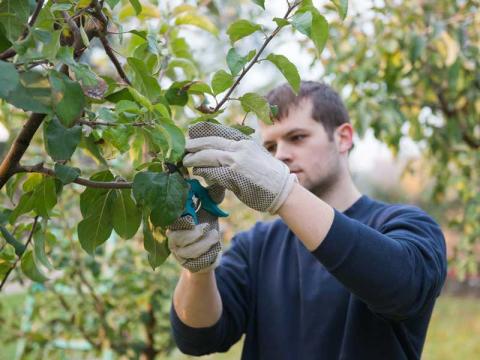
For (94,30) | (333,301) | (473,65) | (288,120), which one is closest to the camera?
(94,30)

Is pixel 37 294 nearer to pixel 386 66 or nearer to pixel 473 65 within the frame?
pixel 386 66

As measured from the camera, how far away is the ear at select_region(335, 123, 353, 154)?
1868mm

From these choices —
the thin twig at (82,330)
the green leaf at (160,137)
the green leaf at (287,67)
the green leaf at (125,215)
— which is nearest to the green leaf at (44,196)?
the green leaf at (125,215)

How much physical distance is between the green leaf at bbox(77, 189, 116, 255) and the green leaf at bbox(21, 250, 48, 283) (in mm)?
110

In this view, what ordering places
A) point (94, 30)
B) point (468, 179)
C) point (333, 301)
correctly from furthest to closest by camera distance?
point (468, 179)
point (333, 301)
point (94, 30)

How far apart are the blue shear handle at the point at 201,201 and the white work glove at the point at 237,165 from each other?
0.04 meters

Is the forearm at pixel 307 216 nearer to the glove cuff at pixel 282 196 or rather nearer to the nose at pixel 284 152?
the glove cuff at pixel 282 196

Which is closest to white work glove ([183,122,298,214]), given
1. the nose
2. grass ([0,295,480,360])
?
the nose

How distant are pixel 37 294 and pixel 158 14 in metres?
1.67

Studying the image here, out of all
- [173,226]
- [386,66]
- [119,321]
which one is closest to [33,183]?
[173,226]

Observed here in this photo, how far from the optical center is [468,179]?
3.34 meters

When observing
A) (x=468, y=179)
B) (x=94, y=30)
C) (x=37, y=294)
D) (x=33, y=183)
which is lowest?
(x=37, y=294)

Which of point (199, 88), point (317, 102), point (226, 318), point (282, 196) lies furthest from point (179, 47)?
point (226, 318)

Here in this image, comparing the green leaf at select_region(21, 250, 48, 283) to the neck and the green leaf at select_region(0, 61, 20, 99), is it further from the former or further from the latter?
the neck
